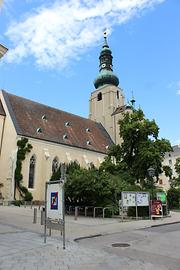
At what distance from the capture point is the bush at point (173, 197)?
37.6m

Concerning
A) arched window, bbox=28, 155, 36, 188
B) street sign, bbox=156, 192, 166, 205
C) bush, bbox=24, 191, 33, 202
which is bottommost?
bush, bbox=24, 191, 33, 202

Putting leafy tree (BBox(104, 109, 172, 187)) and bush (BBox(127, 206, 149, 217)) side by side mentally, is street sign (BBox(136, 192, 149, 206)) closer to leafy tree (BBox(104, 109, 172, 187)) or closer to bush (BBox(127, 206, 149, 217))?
bush (BBox(127, 206, 149, 217))

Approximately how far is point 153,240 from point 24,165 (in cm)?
2592

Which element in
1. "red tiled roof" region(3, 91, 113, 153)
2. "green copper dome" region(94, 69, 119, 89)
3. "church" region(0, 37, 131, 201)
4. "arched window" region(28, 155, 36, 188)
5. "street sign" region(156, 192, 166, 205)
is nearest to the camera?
"street sign" region(156, 192, 166, 205)

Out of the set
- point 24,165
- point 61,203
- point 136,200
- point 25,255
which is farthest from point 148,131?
point 25,255

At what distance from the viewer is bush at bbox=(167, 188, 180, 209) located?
123 feet

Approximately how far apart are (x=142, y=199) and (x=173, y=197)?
19008mm

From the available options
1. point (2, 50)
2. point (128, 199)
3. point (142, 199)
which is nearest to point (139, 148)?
point (142, 199)

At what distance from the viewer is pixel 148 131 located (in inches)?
1216

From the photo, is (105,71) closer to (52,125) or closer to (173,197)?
(52,125)

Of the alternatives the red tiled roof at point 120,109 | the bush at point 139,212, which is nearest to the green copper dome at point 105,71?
the red tiled roof at point 120,109

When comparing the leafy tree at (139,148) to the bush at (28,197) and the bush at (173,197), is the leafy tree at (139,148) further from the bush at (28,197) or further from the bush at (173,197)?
the bush at (28,197)

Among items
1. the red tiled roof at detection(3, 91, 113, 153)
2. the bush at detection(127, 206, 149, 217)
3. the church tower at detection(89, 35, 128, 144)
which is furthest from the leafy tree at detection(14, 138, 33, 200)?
the church tower at detection(89, 35, 128, 144)

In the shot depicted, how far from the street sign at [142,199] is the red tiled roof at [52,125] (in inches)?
743
